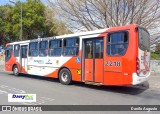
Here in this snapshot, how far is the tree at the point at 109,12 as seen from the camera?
17484 mm

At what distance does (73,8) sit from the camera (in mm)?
18719

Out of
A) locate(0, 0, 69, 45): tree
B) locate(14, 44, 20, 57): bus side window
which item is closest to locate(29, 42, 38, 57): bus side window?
locate(14, 44, 20, 57): bus side window

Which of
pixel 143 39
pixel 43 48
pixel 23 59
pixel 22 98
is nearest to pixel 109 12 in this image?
pixel 43 48

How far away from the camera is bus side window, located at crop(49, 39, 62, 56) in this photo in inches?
531

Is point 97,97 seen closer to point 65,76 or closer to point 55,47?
point 65,76

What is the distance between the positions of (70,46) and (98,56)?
2.09 metres

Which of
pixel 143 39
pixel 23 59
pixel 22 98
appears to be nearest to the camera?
pixel 22 98

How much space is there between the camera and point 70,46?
12.8 meters

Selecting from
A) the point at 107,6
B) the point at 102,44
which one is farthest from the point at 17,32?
the point at 102,44

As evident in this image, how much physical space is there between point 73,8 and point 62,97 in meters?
10.7

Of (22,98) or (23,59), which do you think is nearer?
(22,98)

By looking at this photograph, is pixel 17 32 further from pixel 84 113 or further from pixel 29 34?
pixel 84 113

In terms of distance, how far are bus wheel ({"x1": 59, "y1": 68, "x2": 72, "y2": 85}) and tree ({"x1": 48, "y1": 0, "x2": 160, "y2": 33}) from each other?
6641mm

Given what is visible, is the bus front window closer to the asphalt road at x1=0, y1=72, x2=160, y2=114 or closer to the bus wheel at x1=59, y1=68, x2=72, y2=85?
the bus wheel at x1=59, y1=68, x2=72, y2=85
